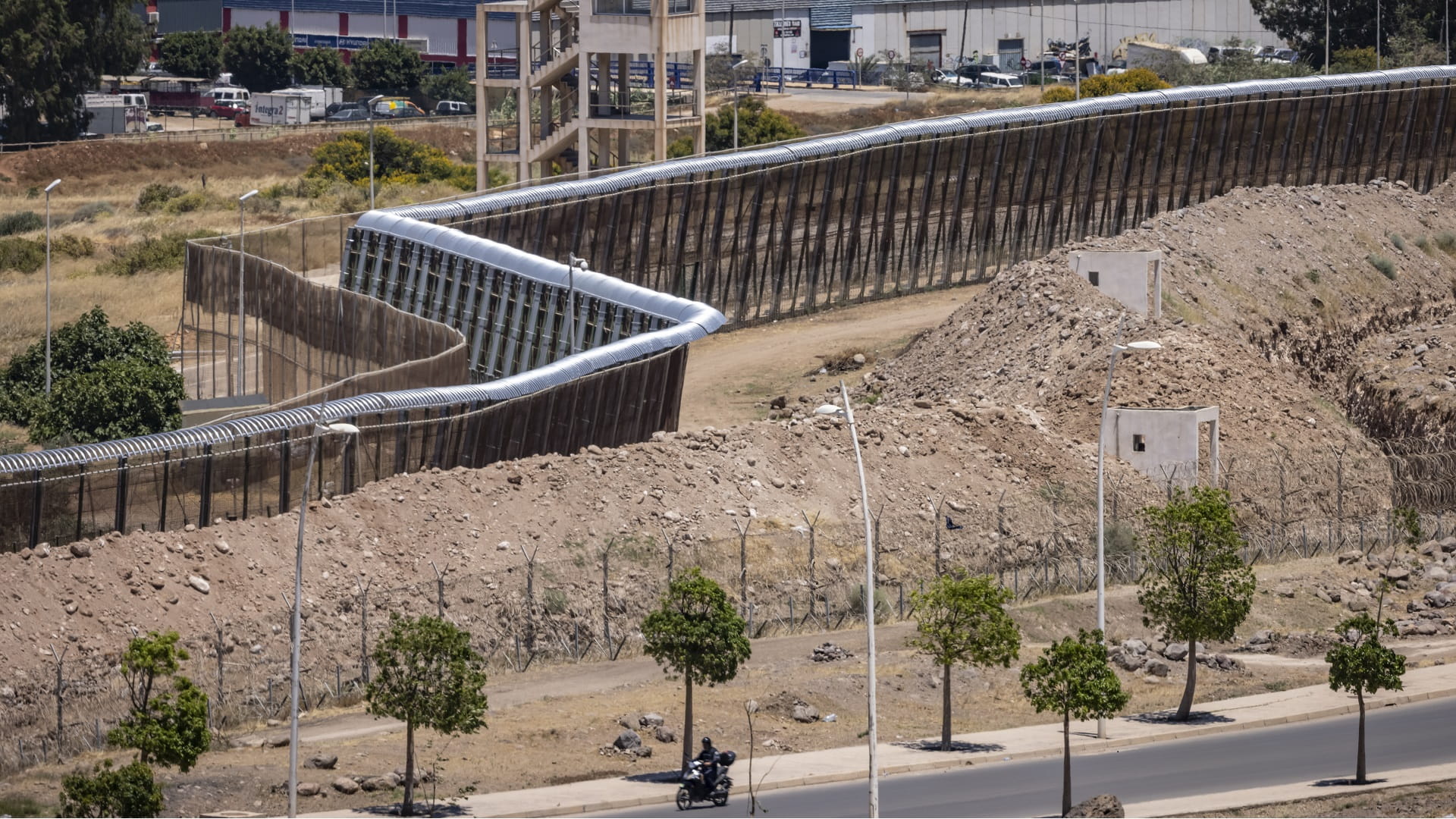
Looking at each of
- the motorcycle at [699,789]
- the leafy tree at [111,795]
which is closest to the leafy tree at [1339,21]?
the motorcycle at [699,789]

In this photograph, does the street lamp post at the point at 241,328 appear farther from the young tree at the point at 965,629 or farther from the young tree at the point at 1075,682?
the young tree at the point at 1075,682

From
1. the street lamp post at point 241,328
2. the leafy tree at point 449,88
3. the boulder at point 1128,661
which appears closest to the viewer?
the boulder at point 1128,661

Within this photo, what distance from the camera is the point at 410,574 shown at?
41062 mm

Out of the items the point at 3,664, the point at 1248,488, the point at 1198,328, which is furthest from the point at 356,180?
the point at 3,664

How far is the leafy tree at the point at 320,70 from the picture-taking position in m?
159

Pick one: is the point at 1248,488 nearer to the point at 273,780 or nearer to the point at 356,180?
the point at 273,780

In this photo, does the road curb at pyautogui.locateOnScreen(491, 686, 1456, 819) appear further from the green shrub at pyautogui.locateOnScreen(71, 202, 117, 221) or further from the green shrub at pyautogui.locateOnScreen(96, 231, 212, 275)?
the green shrub at pyautogui.locateOnScreen(71, 202, 117, 221)

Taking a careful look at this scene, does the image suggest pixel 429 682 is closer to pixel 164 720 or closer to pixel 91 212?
pixel 164 720

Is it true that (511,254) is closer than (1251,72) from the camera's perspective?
Yes

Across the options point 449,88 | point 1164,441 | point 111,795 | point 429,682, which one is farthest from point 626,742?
point 449,88

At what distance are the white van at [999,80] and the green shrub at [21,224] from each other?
66036 millimetres

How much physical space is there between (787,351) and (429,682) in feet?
128

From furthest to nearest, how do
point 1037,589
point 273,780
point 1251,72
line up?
point 1251,72, point 1037,589, point 273,780

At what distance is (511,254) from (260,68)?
353 feet
